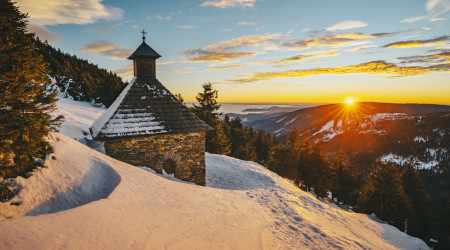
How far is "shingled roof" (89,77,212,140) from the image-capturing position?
390 inches

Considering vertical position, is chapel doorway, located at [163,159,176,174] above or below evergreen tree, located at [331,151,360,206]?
above

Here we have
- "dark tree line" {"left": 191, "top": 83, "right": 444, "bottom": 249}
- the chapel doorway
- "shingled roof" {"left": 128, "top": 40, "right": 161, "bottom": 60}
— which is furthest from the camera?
"dark tree line" {"left": 191, "top": 83, "right": 444, "bottom": 249}

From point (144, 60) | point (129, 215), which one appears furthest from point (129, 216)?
point (144, 60)

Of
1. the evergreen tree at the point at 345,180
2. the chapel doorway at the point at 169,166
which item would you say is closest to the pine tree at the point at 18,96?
the chapel doorway at the point at 169,166

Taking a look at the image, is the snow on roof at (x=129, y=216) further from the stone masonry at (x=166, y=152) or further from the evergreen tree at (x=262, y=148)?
the evergreen tree at (x=262, y=148)

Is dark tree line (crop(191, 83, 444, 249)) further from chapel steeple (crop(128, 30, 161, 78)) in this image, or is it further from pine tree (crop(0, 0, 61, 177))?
pine tree (crop(0, 0, 61, 177))

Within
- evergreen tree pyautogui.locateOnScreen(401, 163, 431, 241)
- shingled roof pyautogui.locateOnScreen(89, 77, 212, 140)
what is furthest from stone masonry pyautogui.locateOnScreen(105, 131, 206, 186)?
evergreen tree pyautogui.locateOnScreen(401, 163, 431, 241)

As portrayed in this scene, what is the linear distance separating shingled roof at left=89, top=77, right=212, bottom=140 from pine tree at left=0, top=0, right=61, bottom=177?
4.59 meters

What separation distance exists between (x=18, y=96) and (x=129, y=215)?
3.45 m

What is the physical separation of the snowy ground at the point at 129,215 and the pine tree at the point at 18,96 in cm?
57

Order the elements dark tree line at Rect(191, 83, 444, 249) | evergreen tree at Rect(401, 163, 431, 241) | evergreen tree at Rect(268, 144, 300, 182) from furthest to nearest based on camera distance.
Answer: evergreen tree at Rect(401, 163, 431, 241) < evergreen tree at Rect(268, 144, 300, 182) < dark tree line at Rect(191, 83, 444, 249)

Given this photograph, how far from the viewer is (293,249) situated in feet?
17.9

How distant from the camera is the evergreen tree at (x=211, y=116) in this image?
98.7 ft

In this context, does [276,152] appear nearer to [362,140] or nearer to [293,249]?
[293,249]
